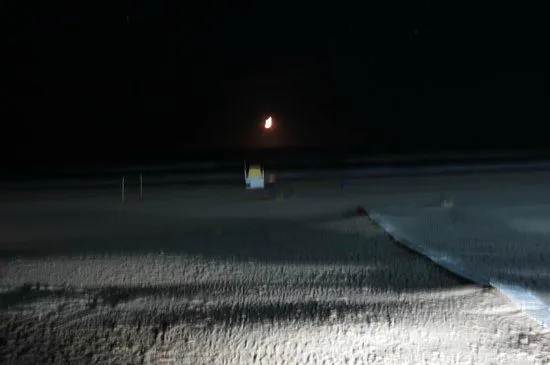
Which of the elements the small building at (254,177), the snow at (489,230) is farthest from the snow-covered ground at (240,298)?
the small building at (254,177)

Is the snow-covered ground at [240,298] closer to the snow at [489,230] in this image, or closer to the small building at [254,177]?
the snow at [489,230]

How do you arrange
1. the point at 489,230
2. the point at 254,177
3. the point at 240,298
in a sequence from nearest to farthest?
the point at 240,298 → the point at 489,230 → the point at 254,177

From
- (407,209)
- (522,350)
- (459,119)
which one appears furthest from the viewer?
(459,119)

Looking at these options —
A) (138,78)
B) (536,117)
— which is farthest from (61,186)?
(536,117)

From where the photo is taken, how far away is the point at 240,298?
5.92 m

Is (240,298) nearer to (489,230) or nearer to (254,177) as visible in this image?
(489,230)

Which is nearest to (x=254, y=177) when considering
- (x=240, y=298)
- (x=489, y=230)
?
(x=489, y=230)

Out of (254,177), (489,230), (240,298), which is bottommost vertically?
(240,298)

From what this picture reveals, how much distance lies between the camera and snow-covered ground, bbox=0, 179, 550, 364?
472cm

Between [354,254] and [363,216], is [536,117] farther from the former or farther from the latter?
[354,254]

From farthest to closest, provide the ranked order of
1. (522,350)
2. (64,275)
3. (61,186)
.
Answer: (61,186), (64,275), (522,350)

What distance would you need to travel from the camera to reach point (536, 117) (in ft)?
83.7

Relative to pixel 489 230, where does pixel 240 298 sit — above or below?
below

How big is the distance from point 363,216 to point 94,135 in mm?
15698
